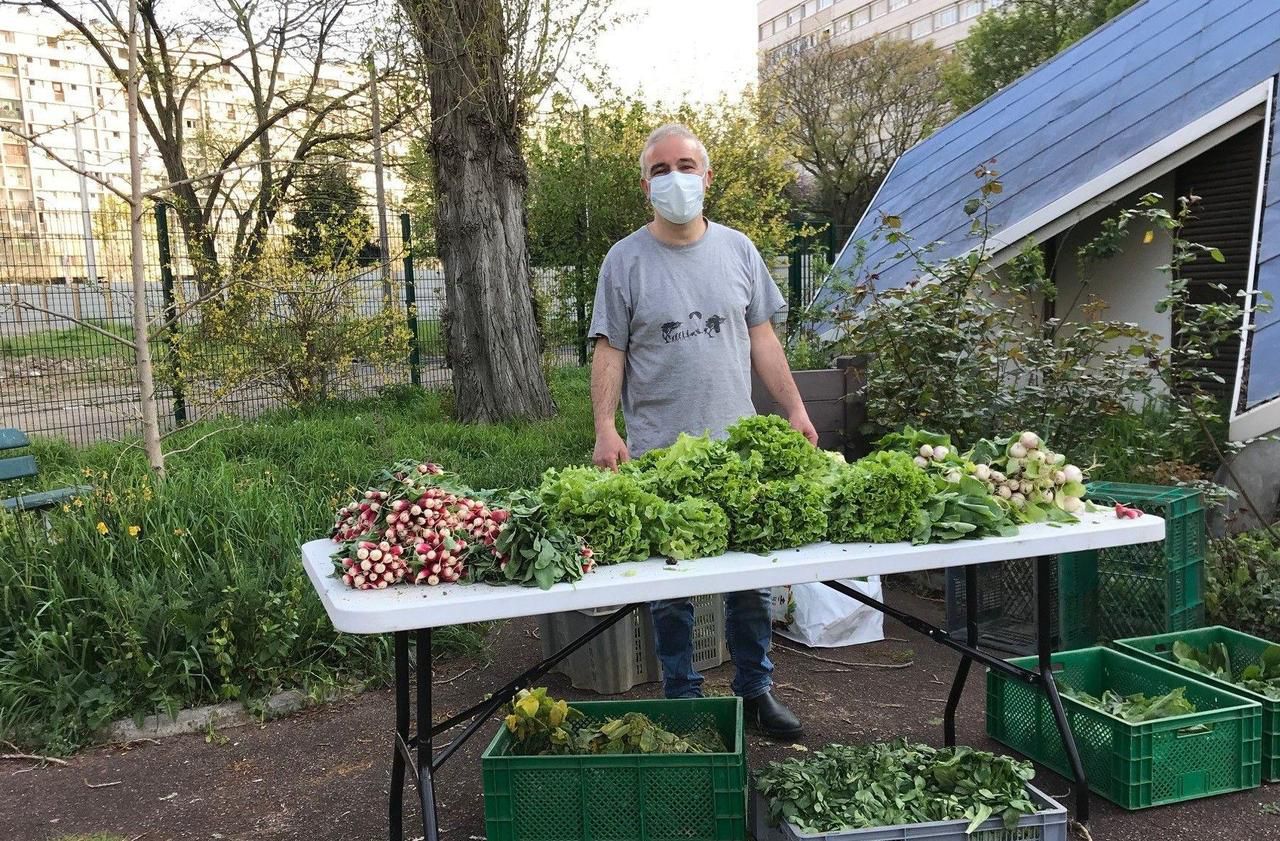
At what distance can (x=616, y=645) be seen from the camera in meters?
4.10

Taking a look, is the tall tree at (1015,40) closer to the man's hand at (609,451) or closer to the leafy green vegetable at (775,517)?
the man's hand at (609,451)

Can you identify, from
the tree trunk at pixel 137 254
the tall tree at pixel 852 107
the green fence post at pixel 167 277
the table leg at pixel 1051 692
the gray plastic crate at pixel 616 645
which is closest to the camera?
the table leg at pixel 1051 692

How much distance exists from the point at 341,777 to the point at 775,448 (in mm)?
2048

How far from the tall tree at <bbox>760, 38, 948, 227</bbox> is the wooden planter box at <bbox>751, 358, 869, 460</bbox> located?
2713 cm

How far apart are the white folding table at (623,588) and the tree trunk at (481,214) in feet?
18.3

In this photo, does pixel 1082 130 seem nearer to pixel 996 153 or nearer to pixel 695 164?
pixel 996 153

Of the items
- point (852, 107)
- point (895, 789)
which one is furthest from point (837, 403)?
point (852, 107)

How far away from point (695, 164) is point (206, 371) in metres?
6.81

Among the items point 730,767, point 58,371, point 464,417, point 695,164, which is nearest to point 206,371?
point 58,371

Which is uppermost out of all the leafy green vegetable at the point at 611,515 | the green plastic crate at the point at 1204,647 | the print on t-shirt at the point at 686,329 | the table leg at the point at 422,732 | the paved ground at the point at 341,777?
the print on t-shirt at the point at 686,329

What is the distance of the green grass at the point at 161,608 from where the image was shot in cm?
389

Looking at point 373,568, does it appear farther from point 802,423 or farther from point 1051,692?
point 1051,692

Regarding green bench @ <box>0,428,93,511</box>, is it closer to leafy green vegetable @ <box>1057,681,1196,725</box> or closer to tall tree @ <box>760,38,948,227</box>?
leafy green vegetable @ <box>1057,681,1196,725</box>

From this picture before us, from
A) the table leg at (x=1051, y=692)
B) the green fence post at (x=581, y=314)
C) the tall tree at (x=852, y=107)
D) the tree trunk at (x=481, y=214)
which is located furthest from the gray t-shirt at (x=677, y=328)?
the tall tree at (x=852, y=107)
